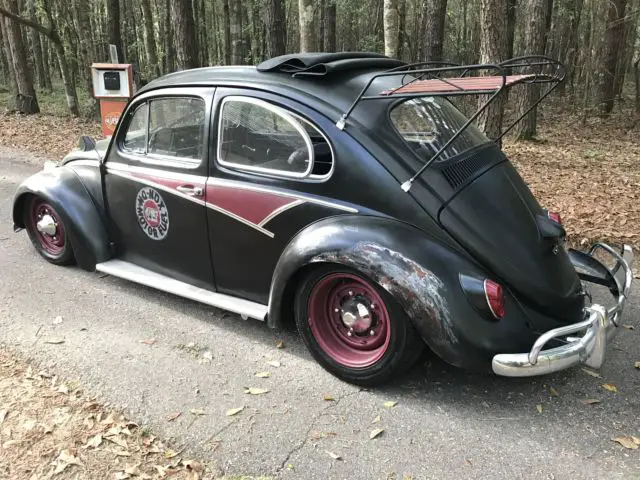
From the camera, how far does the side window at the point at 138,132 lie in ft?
14.7

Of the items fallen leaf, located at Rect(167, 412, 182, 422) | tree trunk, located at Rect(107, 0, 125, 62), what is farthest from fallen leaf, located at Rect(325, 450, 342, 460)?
tree trunk, located at Rect(107, 0, 125, 62)

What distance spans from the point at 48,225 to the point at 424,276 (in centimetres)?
381

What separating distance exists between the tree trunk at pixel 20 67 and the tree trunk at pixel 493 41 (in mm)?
12794

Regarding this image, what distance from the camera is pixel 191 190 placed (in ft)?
13.0

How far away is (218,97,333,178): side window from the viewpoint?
356cm

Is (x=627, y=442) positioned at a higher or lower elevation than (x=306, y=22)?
lower

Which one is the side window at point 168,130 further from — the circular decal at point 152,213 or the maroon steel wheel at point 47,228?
the maroon steel wheel at point 47,228

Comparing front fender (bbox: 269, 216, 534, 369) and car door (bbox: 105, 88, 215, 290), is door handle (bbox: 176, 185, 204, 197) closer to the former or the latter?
car door (bbox: 105, 88, 215, 290)

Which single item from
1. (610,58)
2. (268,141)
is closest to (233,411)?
(268,141)

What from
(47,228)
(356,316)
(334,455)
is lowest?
(334,455)

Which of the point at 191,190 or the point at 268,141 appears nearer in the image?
Result: the point at 268,141

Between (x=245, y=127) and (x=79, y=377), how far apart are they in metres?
2.03

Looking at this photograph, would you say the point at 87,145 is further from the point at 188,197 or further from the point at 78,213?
the point at 188,197

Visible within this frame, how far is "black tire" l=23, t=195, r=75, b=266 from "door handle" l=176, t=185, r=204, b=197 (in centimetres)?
158
